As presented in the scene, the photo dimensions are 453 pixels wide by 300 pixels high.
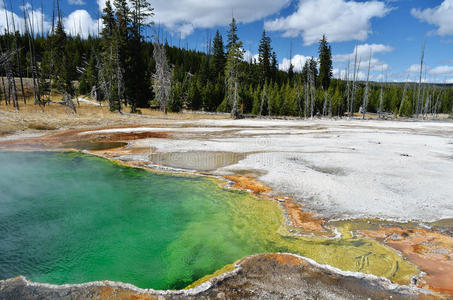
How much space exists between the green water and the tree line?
12.5 m

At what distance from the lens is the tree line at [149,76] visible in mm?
34250

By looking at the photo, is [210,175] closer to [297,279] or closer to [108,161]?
[108,161]

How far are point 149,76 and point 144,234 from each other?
127 ft

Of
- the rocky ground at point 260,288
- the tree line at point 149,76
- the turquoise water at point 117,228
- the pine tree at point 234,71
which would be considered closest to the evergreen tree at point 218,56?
the tree line at point 149,76

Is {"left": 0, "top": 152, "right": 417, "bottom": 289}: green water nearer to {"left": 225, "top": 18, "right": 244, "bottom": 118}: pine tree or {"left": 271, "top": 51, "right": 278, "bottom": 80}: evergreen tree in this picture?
{"left": 225, "top": 18, "right": 244, "bottom": 118}: pine tree

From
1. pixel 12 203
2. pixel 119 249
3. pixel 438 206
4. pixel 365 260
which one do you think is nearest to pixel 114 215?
pixel 119 249

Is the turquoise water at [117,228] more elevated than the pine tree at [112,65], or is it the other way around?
the pine tree at [112,65]

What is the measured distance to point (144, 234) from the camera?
5746 mm

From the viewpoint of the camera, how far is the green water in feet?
14.5

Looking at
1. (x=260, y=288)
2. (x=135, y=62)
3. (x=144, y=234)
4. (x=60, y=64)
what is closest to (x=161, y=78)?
(x=135, y=62)

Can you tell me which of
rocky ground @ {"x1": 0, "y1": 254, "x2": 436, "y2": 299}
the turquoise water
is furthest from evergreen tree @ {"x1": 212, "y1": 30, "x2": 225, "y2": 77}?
rocky ground @ {"x1": 0, "y1": 254, "x2": 436, "y2": 299}

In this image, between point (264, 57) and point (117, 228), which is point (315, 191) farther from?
point (264, 57)

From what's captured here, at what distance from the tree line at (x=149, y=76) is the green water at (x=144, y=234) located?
1247 centimetres

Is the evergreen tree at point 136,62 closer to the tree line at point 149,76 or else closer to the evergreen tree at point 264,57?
the tree line at point 149,76
